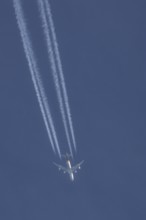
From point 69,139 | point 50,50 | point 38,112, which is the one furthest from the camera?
point 38,112

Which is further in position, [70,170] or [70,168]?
[70,170]

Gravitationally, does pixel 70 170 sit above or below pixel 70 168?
below

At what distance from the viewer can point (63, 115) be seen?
5655 inches

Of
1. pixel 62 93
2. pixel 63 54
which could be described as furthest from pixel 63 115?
pixel 63 54

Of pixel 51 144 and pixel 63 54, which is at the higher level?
pixel 63 54

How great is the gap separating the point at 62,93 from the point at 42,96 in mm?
3188

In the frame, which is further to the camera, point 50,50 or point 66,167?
point 66,167

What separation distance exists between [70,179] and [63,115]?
2102 centimetres

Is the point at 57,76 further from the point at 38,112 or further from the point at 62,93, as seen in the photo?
the point at 38,112

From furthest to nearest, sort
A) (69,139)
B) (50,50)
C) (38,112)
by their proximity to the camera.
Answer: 1. (38,112)
2. (69,139)
3. (50,50)

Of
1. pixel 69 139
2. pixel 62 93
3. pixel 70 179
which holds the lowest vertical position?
pixel 70 179

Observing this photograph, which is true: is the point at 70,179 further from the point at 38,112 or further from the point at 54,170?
the point at 38,112

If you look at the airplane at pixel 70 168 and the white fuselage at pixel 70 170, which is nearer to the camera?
the airplane at pixel 70 168

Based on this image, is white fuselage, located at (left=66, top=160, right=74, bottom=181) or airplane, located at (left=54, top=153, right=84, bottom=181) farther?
white fuselage, located at (left=66, top=160, right=74, bottom=181)
